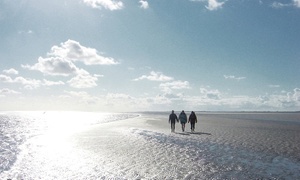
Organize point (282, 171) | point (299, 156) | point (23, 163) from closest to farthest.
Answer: point (282, 171), point (23, 163), point (299, 156)

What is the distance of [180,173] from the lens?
13.1 meters

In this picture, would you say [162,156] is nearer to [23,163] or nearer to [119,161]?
[119,161]

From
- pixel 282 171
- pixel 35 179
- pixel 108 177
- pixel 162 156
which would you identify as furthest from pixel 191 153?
pixel 35 179

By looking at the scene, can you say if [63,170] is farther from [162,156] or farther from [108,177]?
[162,156]

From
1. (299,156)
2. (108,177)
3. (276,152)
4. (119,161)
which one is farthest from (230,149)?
(108,177)

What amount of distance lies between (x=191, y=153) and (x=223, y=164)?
11.9 ft

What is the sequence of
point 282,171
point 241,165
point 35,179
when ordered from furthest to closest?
point 241,165 → point 282,171 → point 35,179

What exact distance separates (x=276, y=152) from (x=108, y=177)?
1144cm

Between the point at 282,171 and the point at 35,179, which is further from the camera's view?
the point at 282,171

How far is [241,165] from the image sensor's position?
1473 cm

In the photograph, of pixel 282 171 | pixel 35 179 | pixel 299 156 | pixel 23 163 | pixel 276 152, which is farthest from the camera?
pixel 276 152

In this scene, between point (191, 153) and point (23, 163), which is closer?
point (23, 163)

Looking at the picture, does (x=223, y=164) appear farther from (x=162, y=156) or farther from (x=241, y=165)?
(x=162, y=156)

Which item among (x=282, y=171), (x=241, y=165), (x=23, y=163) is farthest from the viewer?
(x=23, y=163)
